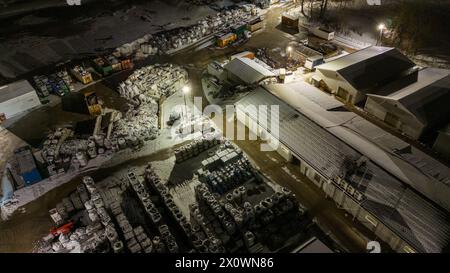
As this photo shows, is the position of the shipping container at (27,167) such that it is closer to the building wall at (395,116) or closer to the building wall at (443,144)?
the building wall at (395,116)

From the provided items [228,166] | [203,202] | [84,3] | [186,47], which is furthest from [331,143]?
[84,3]

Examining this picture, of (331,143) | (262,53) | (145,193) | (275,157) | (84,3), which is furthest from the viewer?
(84,3)

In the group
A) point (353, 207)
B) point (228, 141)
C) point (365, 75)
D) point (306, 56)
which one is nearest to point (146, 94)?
point (228, 141)

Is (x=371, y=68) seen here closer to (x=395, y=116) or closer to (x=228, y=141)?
(x=395, y=116)

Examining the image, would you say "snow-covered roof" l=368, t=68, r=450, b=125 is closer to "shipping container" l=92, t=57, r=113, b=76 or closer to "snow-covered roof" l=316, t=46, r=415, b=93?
"snow-covered roof" l=316, t=46, r=415, b=93
